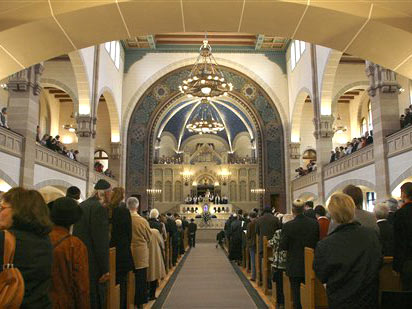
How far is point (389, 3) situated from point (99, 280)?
15.7ft

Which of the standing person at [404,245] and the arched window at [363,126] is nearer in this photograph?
the standing person at [404,245]

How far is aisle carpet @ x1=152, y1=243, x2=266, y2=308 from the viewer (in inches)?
294

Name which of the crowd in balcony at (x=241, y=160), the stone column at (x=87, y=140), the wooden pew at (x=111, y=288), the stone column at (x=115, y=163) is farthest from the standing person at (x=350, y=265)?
the crowd in balcony at (x=241, y=160)

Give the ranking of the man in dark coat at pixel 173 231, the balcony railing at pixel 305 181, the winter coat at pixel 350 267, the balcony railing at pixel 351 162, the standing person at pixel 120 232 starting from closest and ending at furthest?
the winter coat at pixel 350 267
the standing person at pixel 120 232
the man in dark coat at pixel 173 231
the balcony railing at pixel 351 162
the balcony railing at pixel 305 181

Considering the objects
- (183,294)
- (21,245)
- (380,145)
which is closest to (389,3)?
(21,245)

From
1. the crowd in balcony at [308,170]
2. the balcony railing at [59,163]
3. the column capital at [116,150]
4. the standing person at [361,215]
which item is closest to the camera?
the standing person at [361,215]

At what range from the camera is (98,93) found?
66.7 ft

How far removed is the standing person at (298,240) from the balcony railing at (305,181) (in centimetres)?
1547

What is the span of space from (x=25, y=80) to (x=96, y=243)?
9795mm

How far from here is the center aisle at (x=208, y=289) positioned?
748 centimetres

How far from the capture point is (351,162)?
16.2m

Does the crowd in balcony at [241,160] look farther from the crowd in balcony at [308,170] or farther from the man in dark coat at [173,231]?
the man in dark coat at [173,231]

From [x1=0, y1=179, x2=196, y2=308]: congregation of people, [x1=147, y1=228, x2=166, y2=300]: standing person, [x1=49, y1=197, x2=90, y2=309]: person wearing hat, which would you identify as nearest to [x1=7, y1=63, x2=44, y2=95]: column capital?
[x1=147, y1=228, x2=166, y2=300]: standing person

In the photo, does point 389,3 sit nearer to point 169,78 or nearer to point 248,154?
point 169,78
